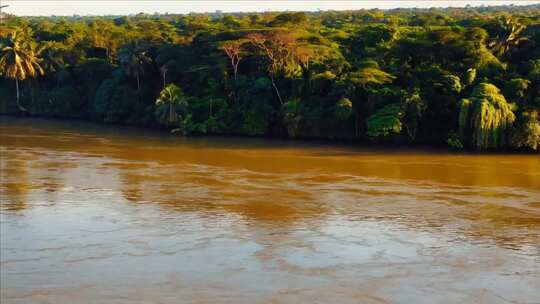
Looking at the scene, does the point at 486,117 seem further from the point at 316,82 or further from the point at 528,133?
the point at 316,82

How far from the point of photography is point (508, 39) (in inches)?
1603

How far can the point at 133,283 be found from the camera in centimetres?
1631

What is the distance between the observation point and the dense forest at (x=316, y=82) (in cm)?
3756

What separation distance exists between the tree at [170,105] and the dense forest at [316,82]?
0.07 meters

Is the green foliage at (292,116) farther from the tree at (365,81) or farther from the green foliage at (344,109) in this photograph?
the tree at (365,81)

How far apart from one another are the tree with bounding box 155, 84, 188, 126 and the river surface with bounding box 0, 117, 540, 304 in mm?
8620

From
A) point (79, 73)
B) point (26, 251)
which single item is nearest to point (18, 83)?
point (79, 73)

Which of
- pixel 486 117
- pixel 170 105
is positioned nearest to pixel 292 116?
pixel 170 105

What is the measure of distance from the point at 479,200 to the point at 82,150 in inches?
821

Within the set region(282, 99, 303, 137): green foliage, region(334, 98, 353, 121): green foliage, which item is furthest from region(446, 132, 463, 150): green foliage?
region(282, 99, 303, 137): green foliage

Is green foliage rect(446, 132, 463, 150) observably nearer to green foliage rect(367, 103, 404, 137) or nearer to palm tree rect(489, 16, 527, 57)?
green foliage rect(367, 103, 404, 137)

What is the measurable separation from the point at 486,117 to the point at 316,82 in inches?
421

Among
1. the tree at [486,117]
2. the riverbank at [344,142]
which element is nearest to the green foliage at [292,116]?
the riverbank at [344,142]

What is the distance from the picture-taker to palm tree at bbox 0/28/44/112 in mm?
54094
